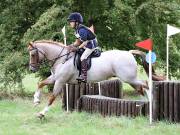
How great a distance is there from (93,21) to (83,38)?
802 cm

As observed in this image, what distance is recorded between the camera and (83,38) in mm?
11633

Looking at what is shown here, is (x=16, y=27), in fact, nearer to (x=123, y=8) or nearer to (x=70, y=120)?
(x=123, y=8)

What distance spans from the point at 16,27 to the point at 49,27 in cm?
200

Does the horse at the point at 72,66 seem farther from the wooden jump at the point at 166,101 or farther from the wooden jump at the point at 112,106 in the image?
the wooden jump at the point at 166,101

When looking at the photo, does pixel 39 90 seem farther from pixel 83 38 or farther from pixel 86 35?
pixel 86 35

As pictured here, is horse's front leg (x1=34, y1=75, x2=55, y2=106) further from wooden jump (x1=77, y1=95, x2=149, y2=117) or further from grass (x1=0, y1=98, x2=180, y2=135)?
wooden jump (x1=77, y1=95, x2=149, y2=117)

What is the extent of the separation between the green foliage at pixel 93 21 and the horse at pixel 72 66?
525cm

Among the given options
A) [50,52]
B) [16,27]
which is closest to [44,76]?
[16,27]

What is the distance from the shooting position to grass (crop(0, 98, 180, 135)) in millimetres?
9617

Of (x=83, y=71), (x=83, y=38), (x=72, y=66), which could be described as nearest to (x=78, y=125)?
(x=83, y=71)

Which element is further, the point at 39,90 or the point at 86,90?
the point at 86,90

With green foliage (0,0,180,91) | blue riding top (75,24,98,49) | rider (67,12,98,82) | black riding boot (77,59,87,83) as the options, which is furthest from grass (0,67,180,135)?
green foliage (0,0,180,91)

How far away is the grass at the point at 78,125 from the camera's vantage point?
962 cm

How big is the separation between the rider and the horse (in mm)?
176
